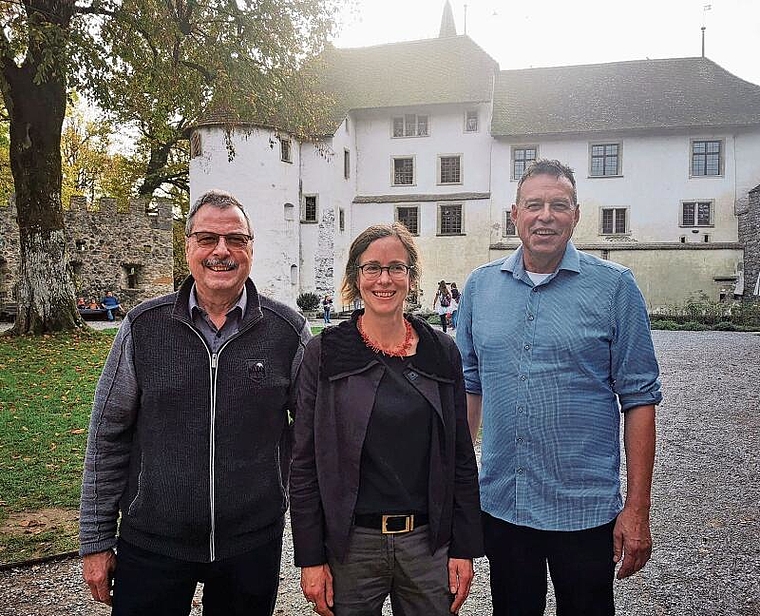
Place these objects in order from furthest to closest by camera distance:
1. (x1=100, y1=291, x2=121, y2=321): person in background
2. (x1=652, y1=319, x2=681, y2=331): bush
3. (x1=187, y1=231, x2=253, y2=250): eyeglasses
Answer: (x1=100, y1=291, x2=121, y2=321): person in background → (x1=652, y1=319, x2=681, y2=331): bush → (x1=187, y1=231, x2=253, y2=250): eyeglasses

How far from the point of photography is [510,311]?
282cm

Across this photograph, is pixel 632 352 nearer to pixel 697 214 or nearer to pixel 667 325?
pixel 667 325

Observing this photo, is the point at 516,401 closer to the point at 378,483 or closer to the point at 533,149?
the point at 378,483

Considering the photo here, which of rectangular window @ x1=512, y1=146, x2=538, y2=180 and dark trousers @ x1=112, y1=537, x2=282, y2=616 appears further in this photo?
rectangular window @ x1=512, y1=146, x2=538, y2=180

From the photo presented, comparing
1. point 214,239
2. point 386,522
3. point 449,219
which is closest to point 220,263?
point 214,239

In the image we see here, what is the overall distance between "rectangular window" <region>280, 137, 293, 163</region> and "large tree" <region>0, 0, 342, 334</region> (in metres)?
16.7

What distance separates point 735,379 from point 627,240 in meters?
23.1

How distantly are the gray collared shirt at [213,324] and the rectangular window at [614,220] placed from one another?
1366 inches

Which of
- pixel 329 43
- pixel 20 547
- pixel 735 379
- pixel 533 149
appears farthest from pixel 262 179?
pixel 20 547

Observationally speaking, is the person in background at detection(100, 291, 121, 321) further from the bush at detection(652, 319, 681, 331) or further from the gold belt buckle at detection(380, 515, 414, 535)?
the gold belt buckle at detection(380, 515, 414, 535)

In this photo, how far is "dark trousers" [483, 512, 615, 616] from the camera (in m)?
2.62

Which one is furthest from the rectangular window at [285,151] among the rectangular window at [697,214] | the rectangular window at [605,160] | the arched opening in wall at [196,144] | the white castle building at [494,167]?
the rectangular window at [697,214]

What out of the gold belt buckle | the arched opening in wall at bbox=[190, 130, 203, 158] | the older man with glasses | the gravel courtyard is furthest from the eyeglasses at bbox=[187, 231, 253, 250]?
the arched opening in wall at bbox=[190, 130, 203, 158]

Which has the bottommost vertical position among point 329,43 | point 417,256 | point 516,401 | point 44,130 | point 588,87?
point 516,401
